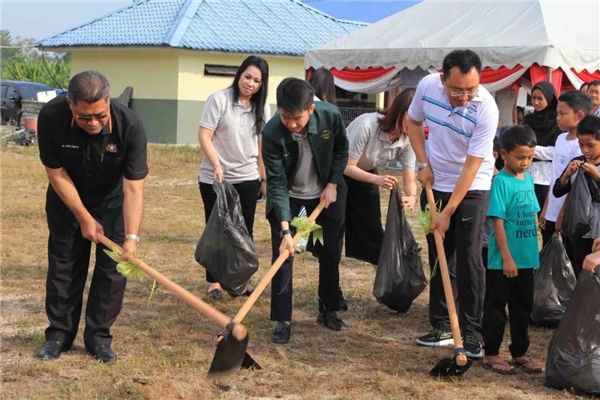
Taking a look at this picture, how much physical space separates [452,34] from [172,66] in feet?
33.4

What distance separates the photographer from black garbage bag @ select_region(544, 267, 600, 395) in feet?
13.0

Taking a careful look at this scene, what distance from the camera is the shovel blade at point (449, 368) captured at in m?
4.17

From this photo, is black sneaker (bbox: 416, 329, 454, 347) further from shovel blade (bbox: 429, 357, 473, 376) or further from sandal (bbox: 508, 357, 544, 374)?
shovel blade (bbox: 429, 357, 473, 376)

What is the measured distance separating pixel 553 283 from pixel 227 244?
7.09 feet

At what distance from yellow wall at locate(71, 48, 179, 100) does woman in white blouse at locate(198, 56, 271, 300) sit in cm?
1581

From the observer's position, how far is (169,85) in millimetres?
21422

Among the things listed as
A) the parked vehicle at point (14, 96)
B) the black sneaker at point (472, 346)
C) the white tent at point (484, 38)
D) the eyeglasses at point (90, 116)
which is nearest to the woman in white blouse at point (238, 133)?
the eyeglasses at point (90, 116)

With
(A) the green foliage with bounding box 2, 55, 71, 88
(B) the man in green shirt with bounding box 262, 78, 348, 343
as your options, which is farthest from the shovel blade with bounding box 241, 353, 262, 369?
(A) the green foliage with bounding box 2, 55, 71, 88

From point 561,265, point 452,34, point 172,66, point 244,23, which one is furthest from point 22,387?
point 244,23

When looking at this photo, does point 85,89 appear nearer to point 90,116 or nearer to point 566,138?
point 90,116

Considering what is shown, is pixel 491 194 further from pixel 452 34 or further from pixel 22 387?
pixel 452 34

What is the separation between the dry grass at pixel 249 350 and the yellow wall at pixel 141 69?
14493 mm

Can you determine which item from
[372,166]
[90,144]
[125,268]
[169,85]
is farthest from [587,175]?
[169,85]

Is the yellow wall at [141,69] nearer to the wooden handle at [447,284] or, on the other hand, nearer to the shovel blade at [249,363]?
the wooden handle at [447,284]
